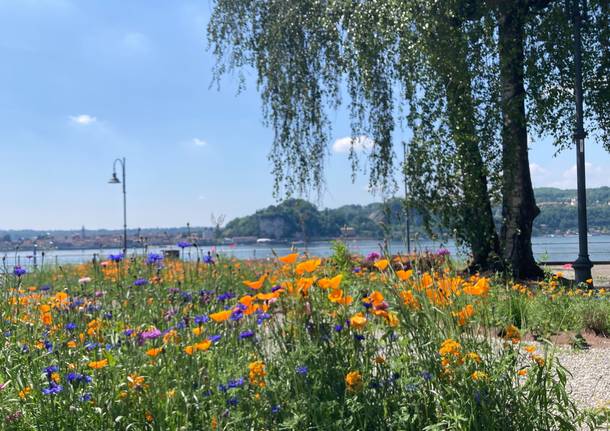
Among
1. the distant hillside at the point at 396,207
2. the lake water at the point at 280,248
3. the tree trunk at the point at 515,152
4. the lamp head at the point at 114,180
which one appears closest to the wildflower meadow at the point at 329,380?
the lake water at the point at 280,248

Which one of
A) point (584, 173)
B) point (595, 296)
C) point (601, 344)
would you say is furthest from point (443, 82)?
point (601, 344)

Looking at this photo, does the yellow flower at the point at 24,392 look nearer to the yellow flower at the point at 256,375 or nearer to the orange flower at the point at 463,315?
the yellow flower at the point at 256,375

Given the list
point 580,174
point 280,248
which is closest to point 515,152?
point 580,174

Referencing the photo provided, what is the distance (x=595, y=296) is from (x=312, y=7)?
306 inches

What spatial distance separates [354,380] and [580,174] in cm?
782

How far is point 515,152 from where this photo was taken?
9906 millimetres

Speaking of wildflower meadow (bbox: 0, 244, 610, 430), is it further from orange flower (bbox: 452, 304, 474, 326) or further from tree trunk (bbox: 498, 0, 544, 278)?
tree trunk (bbox: 498, 0, 544, 278)

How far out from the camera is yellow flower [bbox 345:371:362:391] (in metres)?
2.50

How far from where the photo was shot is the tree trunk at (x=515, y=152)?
32.6ft

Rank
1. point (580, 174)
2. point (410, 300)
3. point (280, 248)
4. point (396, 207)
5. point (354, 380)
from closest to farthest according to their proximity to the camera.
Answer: point (354, 380)
point (410, 300)
point (280, 248)
point (580, 174)
point (396, 207)

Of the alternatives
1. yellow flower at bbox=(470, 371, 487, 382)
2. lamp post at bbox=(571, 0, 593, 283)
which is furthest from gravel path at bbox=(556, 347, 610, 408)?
lamp post at bbox=(571, 0, 593, 283)

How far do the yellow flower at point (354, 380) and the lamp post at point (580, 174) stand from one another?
746 cm

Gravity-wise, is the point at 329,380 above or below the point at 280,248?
below

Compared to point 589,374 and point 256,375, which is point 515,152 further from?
point 256,375
